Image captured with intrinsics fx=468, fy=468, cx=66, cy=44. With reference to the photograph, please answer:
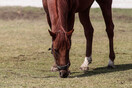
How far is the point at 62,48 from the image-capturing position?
27.7ft

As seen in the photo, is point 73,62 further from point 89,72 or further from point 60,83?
point 60,83

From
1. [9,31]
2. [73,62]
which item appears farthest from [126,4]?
[73,62]

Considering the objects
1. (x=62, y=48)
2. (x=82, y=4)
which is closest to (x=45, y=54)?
(x=82, y=4)

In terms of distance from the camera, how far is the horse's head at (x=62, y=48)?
8391 mm

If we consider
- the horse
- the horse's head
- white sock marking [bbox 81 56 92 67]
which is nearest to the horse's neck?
the horse

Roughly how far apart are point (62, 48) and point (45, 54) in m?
4.65

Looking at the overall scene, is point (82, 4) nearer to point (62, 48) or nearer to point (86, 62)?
point (86, 62)

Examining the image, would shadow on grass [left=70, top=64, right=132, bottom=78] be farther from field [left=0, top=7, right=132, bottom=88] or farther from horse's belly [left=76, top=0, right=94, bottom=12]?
horse's belly [left=76, top=0, right=94, bottom=12]

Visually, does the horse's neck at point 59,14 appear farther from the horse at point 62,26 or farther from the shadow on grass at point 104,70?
the shadow on grass at point 104,70

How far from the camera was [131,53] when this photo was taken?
13258 millimetres

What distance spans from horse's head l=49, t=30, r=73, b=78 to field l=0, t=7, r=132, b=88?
24 centimetres

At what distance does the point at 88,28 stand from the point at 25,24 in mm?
9145

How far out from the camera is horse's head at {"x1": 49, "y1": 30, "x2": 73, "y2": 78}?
8.39m

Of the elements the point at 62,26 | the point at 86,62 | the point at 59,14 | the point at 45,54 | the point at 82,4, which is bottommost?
the point at 45,54
